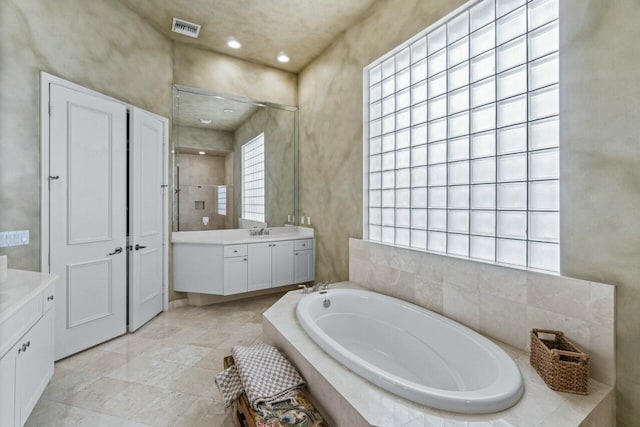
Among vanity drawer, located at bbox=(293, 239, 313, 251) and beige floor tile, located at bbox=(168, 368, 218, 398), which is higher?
vanity drawer, located at bbox=(293, 239, 313, 251)

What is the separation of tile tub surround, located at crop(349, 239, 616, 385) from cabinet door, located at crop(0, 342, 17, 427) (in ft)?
7.87

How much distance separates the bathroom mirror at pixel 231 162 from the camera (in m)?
3.55

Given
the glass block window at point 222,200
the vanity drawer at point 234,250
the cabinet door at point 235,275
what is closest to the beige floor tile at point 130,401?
the cabinet door at point 235,275

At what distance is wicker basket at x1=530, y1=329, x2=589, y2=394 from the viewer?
1.28 m

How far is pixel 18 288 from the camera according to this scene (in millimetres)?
1564

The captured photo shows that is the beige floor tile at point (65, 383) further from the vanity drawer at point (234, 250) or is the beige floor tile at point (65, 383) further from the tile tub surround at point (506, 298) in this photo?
the tile tub surround at point (506, 298)

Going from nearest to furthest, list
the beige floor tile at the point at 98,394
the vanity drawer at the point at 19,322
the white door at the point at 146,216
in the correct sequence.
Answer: the vanity drawer at the point at 19,322 < the beige floor tile at the point at 98,394 < the white door at the point at 146,216

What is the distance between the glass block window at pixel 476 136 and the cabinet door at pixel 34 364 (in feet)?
8.37

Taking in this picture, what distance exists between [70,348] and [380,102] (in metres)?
3.49

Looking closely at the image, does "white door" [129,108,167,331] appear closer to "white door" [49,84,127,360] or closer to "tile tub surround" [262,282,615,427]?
"white door" [49,84,127,360]

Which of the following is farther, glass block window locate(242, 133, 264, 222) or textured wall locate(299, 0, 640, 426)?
glass block window locate(242, 133, 264, 222)

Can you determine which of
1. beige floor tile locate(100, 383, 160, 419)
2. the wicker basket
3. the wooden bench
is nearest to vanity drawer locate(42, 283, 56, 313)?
beige floor tile locate(100, 383, 160, 419)

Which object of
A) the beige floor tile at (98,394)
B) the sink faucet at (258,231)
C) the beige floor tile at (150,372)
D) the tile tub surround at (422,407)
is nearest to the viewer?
the tile tub surround at (422,407)

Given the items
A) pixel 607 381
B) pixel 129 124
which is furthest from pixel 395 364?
pixel 129 124
